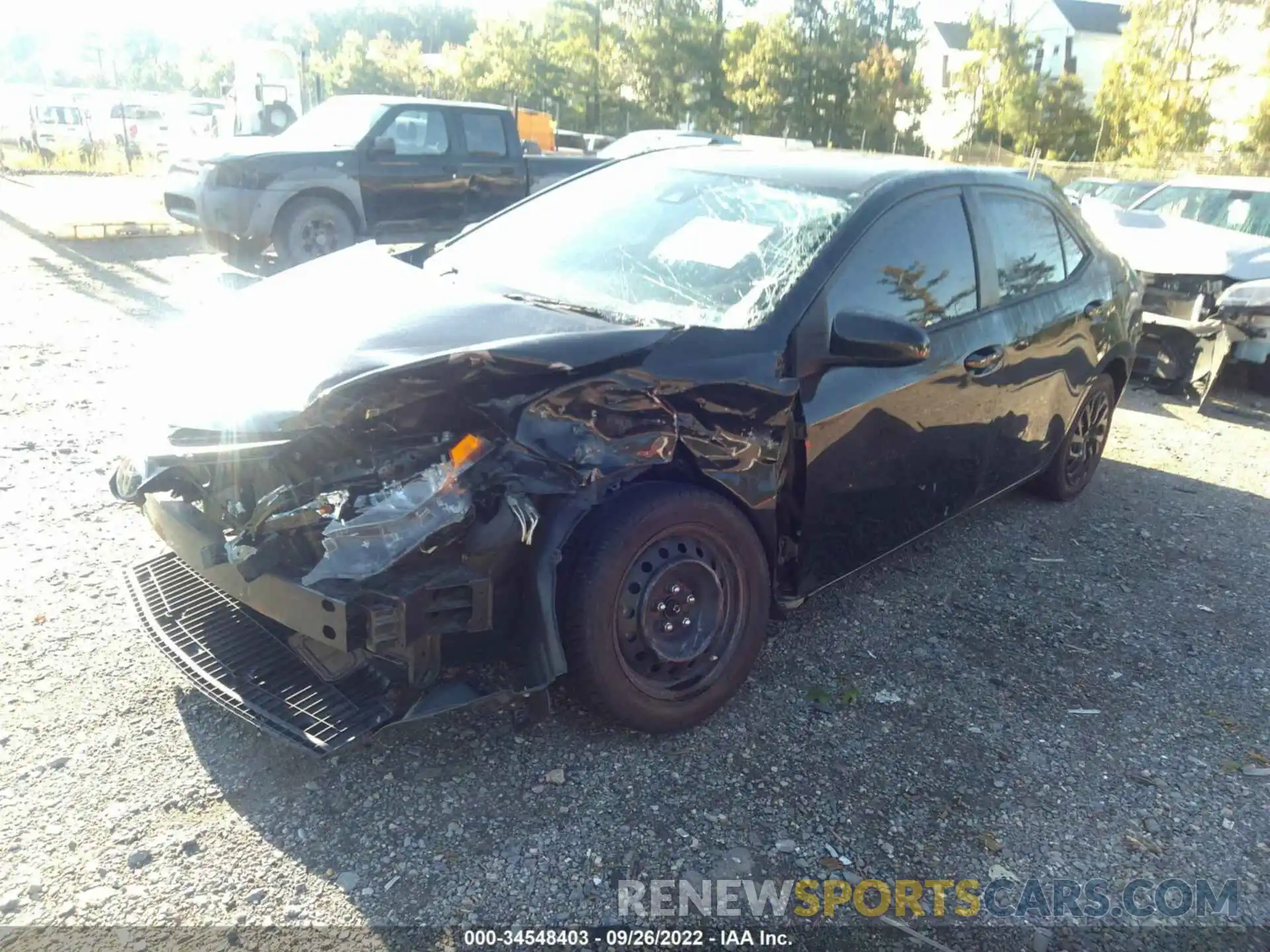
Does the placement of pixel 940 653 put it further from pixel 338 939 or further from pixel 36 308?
pixel 36 308

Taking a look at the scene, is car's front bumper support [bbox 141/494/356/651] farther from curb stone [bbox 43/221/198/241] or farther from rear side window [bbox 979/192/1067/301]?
curb stone [bbox 43/221/198/241]

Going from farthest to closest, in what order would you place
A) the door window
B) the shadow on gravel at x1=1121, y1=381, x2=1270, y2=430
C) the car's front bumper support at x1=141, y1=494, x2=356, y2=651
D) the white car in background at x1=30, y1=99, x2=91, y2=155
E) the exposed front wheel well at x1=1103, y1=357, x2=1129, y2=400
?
the white car in background at x1=30, y1=99, x2=91, y2=155 → the door window → the shadow on gravel at x1=1121, y1=381, x2=1270, y2=430 → the exposed front wheel well at x1=1103, y1=357, x2=1129, y2=400 → the car's front bumper support at x1=141, y1=494, x2=356, y2=651

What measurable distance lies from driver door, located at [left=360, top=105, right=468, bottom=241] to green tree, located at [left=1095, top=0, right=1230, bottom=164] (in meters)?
21.6

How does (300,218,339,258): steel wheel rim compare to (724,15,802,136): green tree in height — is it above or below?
below

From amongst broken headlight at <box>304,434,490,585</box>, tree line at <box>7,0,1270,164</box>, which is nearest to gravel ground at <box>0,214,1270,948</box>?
broken headlight at <box>304,434,490,585</box>

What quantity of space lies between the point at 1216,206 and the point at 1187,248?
2248mm

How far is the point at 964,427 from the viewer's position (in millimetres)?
3867

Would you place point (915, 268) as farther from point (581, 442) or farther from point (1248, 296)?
point (1248, 296)

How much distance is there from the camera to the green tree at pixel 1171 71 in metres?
24.8

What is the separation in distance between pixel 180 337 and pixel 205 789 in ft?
5.36

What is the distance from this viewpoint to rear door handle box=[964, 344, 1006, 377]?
12.4 feet

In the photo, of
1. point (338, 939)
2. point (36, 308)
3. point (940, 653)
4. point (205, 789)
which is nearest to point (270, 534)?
point (205, 789)

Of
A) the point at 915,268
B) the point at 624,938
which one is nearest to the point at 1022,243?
the point at 915,268

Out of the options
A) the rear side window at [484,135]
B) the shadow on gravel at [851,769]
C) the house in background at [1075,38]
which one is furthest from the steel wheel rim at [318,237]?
the house in background at [1075,38]
